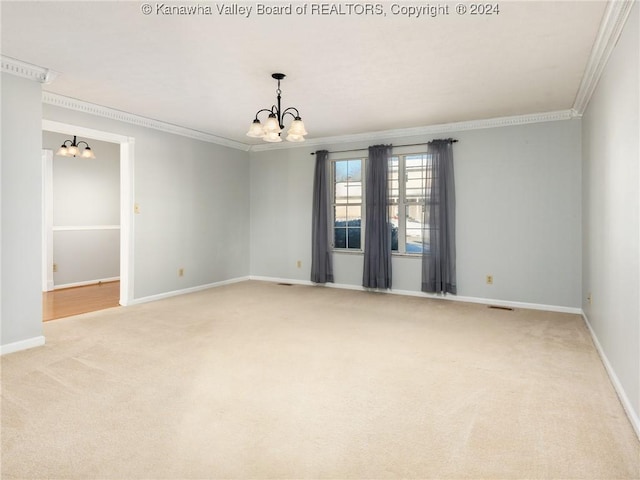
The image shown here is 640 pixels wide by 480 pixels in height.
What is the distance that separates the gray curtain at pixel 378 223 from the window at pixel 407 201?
5.2 inches

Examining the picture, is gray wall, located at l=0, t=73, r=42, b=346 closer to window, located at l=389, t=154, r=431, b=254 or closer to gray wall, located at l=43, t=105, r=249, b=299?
gray wall, located at l=43, t=105, r=249, b=299

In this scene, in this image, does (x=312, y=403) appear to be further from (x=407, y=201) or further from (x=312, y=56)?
(x=407, y=201)

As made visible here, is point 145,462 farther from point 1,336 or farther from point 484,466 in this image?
point 1,336

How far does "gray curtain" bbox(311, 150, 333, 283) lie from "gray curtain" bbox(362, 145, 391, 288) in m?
0.74

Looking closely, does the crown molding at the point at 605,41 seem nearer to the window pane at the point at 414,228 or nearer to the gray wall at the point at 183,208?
the window pane at the point at 414,228

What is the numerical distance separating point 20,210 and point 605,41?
16.4 feet

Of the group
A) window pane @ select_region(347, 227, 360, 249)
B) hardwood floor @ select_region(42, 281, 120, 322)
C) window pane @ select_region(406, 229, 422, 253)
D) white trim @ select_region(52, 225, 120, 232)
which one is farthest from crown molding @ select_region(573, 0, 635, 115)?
white trim @ select_region(52, 225, 120, 232)

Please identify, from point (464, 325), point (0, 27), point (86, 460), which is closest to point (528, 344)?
point (464, 325)

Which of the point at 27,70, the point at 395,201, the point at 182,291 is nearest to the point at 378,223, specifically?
the point at 395,201

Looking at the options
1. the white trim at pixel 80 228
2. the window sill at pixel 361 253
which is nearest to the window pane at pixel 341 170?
the window sill at pixel 361 253

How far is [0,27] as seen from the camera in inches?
113

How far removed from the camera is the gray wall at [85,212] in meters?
6.55

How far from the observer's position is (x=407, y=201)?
20.0ft

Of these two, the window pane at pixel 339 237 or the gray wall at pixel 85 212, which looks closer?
the gray wall at pixel 85 212
